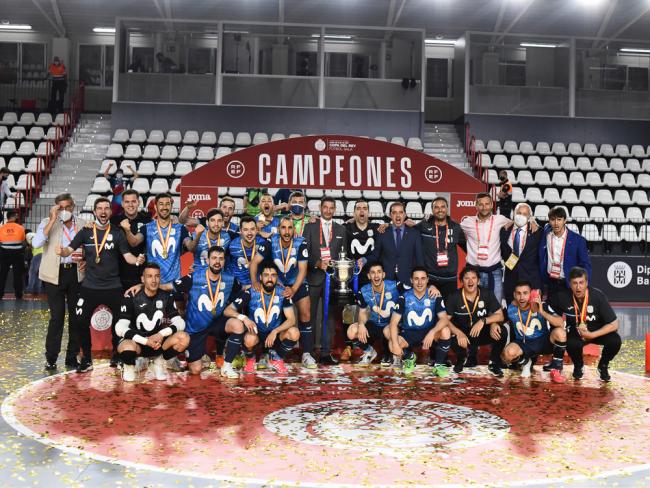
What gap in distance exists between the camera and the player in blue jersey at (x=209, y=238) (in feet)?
29.7

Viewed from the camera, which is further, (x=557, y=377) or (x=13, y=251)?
(x=13, y=251)

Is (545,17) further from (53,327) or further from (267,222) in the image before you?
(53,327)

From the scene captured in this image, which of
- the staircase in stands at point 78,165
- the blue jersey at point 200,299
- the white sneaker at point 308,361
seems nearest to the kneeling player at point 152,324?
the blue jersey at point 200,299

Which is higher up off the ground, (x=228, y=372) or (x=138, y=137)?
(x=138, y=137)

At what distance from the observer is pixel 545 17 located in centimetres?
2470

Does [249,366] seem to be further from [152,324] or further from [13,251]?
[13,251]

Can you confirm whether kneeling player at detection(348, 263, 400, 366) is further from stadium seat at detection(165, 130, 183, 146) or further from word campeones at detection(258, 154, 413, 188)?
stadium seat at detection(165, 130, 183, 146)

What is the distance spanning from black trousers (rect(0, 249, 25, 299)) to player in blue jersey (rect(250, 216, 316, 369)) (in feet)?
28.3

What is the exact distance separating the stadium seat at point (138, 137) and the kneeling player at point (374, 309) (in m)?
14.9

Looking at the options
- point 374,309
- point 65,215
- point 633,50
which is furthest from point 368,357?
point 633,50

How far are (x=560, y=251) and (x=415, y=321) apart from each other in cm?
191

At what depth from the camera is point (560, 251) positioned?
938cm

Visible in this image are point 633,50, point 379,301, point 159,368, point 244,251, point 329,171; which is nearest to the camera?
point 159,368

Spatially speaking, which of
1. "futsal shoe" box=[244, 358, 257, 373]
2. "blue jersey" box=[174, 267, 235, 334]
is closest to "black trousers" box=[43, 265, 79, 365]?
"blue jersey" box=[174, 267, 235, 334]
